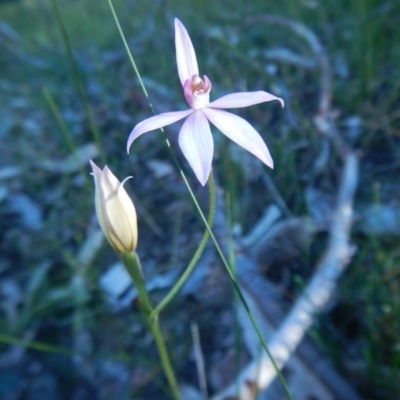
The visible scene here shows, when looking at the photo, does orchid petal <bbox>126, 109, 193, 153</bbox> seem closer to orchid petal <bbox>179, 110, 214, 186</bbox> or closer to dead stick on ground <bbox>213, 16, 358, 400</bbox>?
orchid petal <bbox>179, 110, 214, 186</bbox>

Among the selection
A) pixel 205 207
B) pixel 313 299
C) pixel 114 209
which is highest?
pixel 114 209

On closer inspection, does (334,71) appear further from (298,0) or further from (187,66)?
(187,66)

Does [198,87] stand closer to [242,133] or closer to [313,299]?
[242,133]

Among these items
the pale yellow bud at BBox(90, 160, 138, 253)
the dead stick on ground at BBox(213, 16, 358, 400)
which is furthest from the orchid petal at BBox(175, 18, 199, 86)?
the dead stick on ground at BBox(213, 16, 358, 400)

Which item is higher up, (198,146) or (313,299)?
(198,146)

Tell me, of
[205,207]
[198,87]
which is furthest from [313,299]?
[198,87]

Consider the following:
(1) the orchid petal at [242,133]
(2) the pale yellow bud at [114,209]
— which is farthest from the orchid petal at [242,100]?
(2) the pale yellow bud at [114,209]

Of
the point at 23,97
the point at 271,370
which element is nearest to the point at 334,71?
A: the point at 271,370
